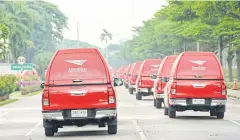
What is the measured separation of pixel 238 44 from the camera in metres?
59.9

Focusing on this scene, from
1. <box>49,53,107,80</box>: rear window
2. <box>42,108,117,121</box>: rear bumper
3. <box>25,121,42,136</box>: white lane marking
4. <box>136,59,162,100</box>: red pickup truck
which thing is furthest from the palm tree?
<box>42,108,117,121</box>: rear bumper

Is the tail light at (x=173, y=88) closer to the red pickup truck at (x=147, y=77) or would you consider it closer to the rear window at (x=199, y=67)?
the rear window at (x=199, y=67)

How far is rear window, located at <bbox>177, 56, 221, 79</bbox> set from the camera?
77.4 ft

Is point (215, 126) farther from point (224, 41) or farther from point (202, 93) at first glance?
point (224, 41)

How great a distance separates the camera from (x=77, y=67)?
18.5 m

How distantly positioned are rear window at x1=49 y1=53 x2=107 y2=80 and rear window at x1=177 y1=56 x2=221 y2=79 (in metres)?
5.69

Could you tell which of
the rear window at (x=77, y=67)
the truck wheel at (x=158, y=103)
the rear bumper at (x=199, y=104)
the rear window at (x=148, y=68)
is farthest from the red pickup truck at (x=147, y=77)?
the rear window at (x=77, y=67)

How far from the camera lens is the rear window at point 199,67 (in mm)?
A: 23578

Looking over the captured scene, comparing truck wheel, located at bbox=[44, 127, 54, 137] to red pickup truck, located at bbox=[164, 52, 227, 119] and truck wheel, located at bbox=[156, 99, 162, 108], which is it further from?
truck wheel, located at bbox=[156, 99, 162, 108]

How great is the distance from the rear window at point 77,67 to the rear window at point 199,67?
5.69 metres

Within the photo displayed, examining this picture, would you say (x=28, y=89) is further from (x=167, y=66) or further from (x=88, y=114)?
(x=88, y=114)

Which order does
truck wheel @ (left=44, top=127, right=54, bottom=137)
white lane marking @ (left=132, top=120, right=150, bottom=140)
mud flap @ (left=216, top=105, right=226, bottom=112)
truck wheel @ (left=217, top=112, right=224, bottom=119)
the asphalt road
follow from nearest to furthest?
white lane marking @ (left=132, top=120, right=150, bottom=140), the asphalt road, truck wheel @ (left=44, top=127, right=54, bottom=137), mud flap @ (left=216, top=105, right=226, bottom=112), truck wheel @ (left=217, top=112, right=224, bottom=119)

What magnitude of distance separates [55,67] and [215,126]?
16.3ft

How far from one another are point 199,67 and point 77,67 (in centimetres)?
627
